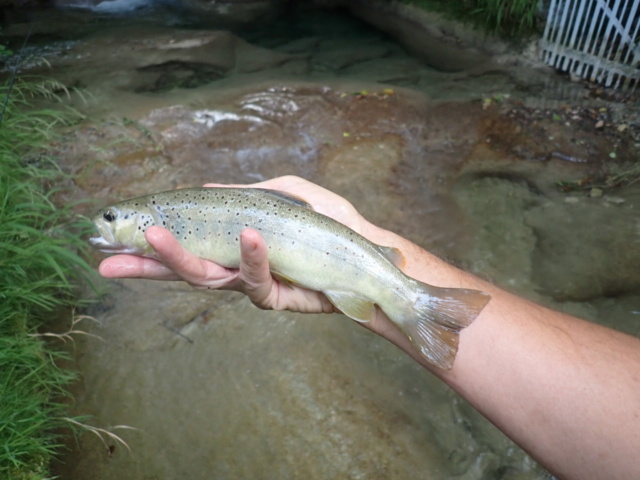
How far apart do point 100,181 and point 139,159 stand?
62cm

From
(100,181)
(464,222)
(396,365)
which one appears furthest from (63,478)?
(464,222)

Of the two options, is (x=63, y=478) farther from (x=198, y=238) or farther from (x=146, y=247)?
(x=198, y=238)

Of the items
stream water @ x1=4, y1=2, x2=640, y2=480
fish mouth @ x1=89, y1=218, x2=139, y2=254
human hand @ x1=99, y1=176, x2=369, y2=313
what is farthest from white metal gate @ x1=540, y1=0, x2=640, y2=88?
fish mouth @ x1=89, y1=218, x2=139, y2=254

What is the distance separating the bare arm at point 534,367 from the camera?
1.95 metres

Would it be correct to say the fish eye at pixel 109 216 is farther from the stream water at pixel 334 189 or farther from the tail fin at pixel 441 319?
the tail fin at pixel 441 319

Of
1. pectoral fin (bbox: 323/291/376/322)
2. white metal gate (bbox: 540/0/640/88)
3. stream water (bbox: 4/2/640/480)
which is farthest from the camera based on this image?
white metal gate (bbox: 540/0/640/88)

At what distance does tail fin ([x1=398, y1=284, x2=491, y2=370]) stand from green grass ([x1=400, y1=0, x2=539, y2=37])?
8.54 m

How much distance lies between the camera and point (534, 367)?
2223 mm

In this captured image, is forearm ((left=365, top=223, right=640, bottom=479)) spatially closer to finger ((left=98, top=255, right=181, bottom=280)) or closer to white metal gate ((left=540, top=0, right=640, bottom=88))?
finger ((left=98, top=255, right=181, bottom=280))

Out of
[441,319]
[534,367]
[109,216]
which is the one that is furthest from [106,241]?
Answer: [534,367]

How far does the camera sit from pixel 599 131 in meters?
6.96

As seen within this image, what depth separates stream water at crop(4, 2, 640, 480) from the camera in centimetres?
367

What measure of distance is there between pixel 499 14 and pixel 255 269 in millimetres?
9044

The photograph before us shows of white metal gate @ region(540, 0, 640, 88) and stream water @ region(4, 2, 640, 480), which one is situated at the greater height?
white metal gate @ region(540, 0, 640, 88)
